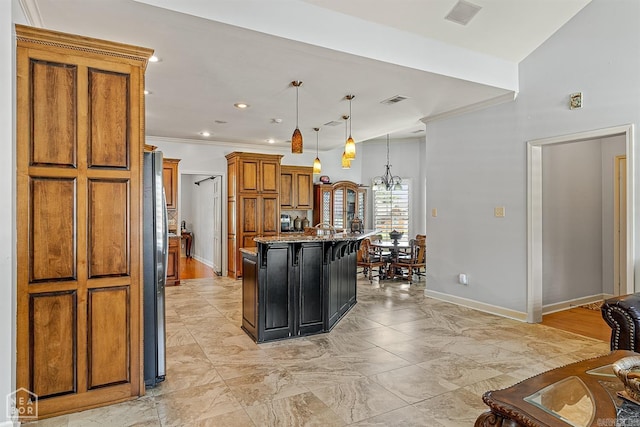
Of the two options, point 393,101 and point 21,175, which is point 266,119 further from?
point 21,175

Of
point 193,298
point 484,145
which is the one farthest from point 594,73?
point 193,298

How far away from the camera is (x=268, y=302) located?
3.86 meters

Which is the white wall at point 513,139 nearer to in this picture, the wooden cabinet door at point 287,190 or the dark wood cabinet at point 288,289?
the dark wood cabinet at point 288,289

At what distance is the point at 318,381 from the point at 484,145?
383 centimetres

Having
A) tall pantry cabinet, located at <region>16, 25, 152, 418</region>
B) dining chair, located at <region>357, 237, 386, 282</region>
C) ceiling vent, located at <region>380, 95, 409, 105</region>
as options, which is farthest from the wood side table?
dining chair, located at <region>357, 237, 386, 282</region>

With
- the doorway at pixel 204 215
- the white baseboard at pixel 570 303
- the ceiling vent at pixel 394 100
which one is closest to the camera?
the ceiling vent at pixel 394 100

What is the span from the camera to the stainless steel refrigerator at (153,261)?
2812 millimetres

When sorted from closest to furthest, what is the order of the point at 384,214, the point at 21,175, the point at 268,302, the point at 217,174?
1. the point at 21,175
2. the point at 268,302
3. the point at 217,174
4. the point at 384,214

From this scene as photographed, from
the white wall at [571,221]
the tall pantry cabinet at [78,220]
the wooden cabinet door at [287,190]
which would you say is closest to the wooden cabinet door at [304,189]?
the wooden cabinet door at [287,190]

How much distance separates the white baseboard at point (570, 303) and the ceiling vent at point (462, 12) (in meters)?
3.71

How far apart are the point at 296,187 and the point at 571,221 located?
17.1 ft

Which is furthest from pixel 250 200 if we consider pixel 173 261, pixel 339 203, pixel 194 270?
pixel 194 270

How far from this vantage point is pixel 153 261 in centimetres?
286

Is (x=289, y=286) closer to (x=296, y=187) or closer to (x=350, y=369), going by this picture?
(x=350, y=369)
